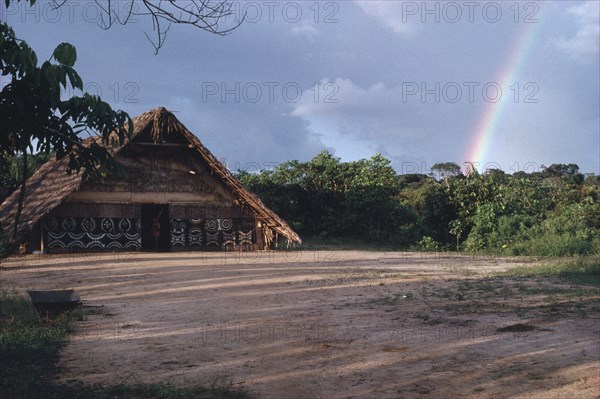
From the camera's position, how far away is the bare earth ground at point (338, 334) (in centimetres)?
544

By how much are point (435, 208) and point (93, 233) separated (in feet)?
39.4

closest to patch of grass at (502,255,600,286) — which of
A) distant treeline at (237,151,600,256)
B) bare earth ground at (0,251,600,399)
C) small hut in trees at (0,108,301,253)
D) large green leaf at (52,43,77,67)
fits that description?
bare earth ground at (0,251,600,399)

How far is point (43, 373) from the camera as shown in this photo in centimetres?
574

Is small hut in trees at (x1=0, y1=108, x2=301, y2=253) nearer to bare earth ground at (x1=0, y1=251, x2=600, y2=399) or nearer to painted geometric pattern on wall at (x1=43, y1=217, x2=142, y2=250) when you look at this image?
painted geometric pattern on wall at (x1=43, y1=217, x2=142, y2=250)

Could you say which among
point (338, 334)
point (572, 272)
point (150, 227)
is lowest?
point (338, 334)

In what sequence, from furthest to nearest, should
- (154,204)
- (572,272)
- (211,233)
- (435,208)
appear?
(435,208), (211,233), (154,204), (572,272)

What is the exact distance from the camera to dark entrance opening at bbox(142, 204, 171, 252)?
20859 millimetres

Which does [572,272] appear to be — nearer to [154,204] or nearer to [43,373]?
[43,373]

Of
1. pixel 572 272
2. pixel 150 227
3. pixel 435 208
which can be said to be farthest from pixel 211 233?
pixel 572 272

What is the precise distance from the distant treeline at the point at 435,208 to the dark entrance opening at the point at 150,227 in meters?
8.04

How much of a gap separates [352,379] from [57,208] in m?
15.1

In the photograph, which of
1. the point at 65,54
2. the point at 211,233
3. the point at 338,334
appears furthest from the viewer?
the point at 211,233

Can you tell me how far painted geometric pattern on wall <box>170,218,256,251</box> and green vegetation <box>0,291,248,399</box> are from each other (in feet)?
40.8

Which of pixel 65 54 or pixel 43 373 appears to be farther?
pixel 43 373
